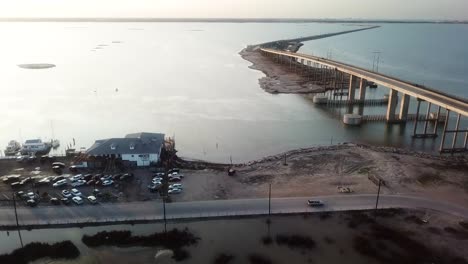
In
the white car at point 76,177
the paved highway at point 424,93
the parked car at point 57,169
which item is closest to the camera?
the white car at point 76,177

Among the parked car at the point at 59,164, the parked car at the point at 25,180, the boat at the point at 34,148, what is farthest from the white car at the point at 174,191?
the boat at the point at 34,148

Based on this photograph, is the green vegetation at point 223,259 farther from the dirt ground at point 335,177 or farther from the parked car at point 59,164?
the parked car at point 59,164

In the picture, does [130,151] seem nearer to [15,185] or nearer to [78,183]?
[78,183]

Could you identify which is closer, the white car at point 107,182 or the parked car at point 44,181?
the white car at point 107,182

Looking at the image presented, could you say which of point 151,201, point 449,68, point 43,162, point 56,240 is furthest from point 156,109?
point 449,68

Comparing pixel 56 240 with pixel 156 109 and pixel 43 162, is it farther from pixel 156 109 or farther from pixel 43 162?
pixel 156 109

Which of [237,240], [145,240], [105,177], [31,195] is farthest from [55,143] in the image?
[237,240]
